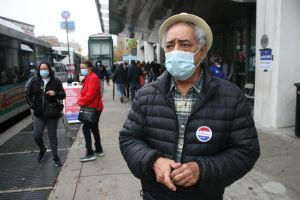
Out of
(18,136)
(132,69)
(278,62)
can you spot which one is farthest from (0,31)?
(278,62)

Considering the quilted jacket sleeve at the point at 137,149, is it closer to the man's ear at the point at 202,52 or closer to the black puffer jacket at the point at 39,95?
the man's ear at the point at 202,52

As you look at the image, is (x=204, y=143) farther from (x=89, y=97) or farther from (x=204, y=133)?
(x=89, y=97)

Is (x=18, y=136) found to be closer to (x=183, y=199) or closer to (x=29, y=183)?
(x=29, y=183)

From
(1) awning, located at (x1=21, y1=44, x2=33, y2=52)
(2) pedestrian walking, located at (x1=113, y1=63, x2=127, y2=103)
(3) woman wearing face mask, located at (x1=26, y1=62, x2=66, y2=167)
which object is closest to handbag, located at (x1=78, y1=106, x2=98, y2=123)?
(3) woman wearing face mask, located at (x1=26, y1=62, x2=66, y2=167)

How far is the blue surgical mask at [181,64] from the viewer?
2.07 metres

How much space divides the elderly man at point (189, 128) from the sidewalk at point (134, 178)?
2745 millimetres

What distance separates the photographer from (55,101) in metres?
6.29

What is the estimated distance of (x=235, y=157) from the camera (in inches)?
77.2

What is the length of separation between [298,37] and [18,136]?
24.1 ft

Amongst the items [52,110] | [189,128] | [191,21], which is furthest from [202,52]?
[52,110]

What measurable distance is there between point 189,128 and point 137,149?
33 centimetres

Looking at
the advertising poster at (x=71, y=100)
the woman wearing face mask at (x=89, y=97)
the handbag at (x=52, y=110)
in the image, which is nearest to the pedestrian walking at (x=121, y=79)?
→ the advertising poster at (x=71, y=100)

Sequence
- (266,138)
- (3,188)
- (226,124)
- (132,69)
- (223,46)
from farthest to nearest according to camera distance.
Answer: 1. (223,46)
2. (132,69)
3. (266,138)
4. (3,188)
5. (226,124)

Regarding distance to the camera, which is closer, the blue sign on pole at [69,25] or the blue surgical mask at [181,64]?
the blue surgical mask at [181,64]
